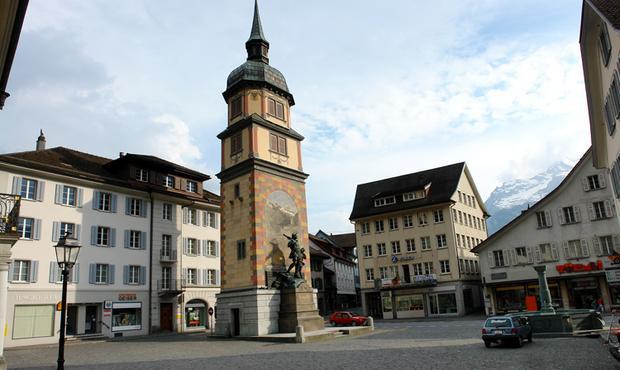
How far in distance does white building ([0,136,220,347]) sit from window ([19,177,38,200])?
73mm

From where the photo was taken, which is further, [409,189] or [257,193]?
[409,189]

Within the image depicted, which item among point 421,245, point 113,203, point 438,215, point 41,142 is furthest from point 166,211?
point 438,215

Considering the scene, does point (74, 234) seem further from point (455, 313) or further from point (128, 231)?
point (455, 313)

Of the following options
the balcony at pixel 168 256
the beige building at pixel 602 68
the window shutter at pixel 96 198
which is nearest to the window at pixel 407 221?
the balcony at pixel 168 256

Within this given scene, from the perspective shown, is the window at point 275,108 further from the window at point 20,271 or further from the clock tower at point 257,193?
the window at point 20,271

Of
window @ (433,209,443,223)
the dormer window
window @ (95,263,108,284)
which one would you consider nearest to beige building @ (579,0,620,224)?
window @ (433,209,443,223)

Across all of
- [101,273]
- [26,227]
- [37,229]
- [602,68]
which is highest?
[602,68]

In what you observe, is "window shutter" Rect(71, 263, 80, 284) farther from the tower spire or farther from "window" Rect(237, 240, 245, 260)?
the tower spire

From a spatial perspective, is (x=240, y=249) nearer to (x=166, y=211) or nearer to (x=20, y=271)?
(x=166, y=211)

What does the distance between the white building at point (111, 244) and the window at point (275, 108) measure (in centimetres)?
1272

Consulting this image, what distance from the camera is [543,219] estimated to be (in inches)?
1647

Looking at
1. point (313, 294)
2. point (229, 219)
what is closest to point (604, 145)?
point (313, 294)

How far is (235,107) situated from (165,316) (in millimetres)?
19087

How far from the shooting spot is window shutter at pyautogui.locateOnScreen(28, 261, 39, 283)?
3208 cm
